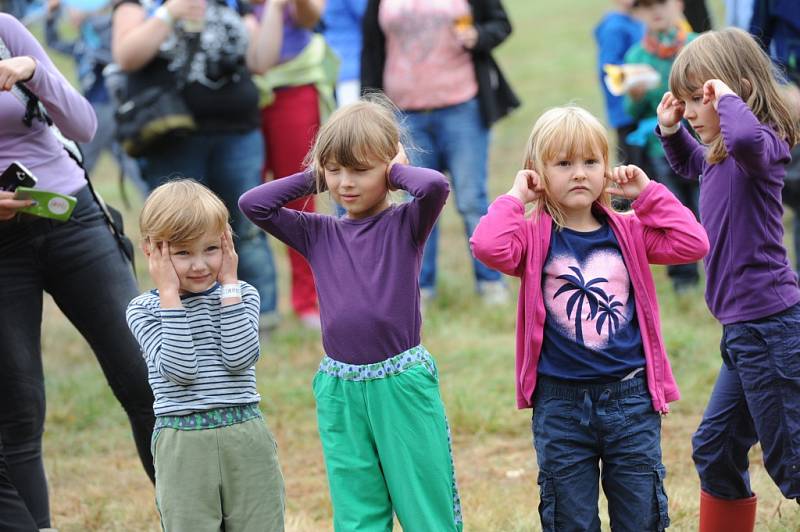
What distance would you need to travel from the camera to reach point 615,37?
7.73m

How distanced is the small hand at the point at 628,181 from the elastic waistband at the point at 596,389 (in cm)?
53

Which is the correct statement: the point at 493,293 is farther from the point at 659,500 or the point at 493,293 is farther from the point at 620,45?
the point at 659,500

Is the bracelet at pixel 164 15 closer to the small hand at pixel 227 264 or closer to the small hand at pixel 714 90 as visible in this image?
the small hand at pixel 227 264

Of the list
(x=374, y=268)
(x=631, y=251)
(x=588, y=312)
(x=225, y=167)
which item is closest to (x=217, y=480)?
(x=374, y=268)

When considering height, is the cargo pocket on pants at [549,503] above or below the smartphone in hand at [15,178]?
below

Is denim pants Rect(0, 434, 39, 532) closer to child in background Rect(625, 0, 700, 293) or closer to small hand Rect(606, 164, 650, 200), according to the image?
small hand Rect(606, 164, 650, 200)

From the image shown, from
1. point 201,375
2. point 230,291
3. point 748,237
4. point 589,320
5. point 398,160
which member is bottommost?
point 201,375

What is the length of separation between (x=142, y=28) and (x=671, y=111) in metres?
3.38

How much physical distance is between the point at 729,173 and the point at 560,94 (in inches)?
434

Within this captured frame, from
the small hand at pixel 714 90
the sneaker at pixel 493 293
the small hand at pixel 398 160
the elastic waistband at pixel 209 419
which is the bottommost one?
the sneaker at pixel 493 293

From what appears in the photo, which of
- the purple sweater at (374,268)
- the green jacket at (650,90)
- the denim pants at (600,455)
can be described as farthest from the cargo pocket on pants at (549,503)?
the green jacket at (650,90)

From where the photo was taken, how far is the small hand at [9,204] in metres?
3.87

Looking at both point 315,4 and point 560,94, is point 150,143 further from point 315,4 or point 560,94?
point 560,94

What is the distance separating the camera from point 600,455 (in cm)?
356
